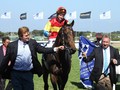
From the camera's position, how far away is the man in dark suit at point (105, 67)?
8320 millimetres

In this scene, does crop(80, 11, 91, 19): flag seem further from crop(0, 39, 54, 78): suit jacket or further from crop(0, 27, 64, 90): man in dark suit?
crop(0, 27, 64, 90): man in dark suit

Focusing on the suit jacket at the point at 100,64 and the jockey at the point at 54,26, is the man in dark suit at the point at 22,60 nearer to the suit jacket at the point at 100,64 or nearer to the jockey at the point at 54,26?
the suit jacket at the point at 100,64

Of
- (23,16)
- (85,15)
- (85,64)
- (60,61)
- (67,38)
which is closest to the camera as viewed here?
(67,38)

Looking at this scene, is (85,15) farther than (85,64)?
Yes

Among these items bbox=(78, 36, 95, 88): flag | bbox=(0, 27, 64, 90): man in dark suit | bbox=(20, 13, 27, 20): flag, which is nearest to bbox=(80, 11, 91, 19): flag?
bbox=(20, 13, 27, 20): flag

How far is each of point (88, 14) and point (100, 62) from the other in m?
32.9

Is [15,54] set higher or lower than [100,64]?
higher

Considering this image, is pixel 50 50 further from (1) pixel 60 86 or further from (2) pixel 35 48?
(1) pixel 60 86

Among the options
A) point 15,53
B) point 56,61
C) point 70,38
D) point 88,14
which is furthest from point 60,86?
point 88,14

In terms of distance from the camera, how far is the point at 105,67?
8.38 metres

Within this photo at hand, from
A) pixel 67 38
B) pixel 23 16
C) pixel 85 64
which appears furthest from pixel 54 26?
pixel 23 16

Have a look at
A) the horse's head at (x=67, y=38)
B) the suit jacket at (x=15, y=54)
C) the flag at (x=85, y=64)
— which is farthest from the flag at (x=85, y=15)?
the suit jacket at (x=15, y=54)

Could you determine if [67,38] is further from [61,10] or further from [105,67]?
[105,67]

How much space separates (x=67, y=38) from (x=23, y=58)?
202 cm
